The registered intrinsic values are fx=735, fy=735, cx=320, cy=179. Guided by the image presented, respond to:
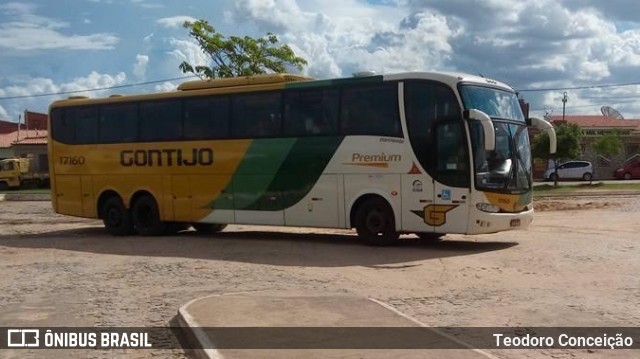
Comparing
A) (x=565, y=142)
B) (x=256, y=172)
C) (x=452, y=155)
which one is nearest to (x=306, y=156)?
(x=256, y=172)

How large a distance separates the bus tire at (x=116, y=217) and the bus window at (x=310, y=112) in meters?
5.50

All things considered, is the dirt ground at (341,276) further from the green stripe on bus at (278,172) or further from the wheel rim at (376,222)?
the green stripe on bus at (278,172)

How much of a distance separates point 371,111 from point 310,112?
4.89ft

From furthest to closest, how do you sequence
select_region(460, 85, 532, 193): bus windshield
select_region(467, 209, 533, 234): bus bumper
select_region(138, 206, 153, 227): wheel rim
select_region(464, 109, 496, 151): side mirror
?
select_region(138, 206, 153, 227): wheel rim, select_region(460, 85, 532, 193): bus windshield, select_region(467, 209, 533, 234): bus bumper, select_region(464, 109, 496, 151): side mirror

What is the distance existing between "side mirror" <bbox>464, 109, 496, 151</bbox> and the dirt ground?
1975 millimetres

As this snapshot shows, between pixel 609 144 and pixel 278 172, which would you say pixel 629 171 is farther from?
pixel 278 172

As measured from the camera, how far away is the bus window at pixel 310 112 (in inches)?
592

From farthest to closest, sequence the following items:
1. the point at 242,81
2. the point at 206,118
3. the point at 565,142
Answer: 1. the point at 565,142
2. the point at 206,118
3. the point at 242,81

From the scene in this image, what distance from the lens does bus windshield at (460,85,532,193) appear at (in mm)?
13492

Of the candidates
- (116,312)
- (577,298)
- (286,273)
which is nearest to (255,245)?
(286,273)

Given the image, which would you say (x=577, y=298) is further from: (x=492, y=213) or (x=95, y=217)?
(x=95, y=217)

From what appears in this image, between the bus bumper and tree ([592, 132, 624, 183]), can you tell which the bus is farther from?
tree ([592, 132, 624, 183])

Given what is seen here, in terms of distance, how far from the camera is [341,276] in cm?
1112

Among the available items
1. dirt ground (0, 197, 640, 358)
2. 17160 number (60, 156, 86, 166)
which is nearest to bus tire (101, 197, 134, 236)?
dirt ground (0, 197, 640, 358)
